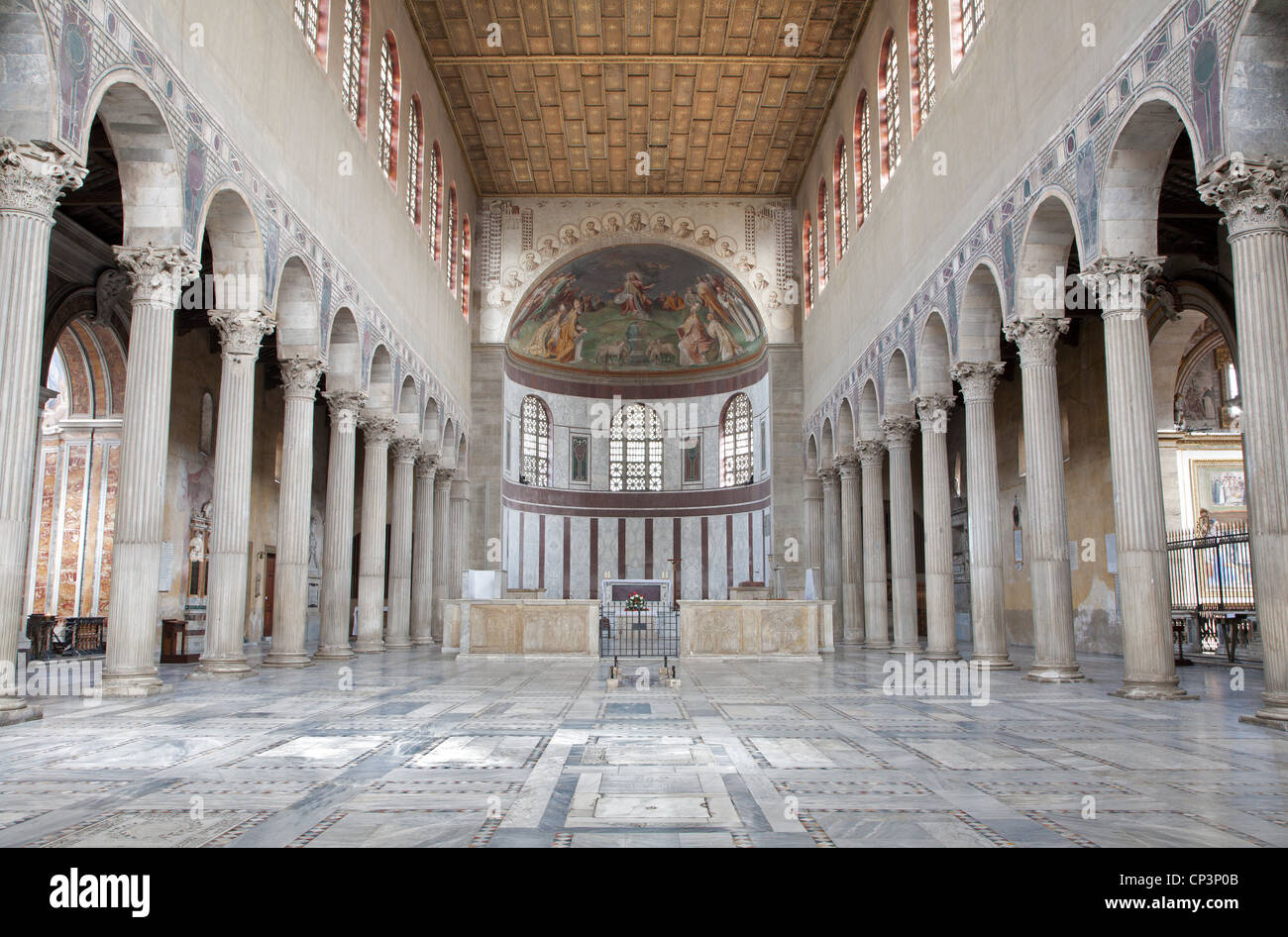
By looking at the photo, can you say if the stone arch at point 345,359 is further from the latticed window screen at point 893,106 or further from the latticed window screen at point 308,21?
the latticed window screen at point 893,106

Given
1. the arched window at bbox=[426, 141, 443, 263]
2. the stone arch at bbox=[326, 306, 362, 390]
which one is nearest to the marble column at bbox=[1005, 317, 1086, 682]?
the stone arch at bbox=[326, 306, 362, 390]

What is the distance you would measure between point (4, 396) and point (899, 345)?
59.5 ft

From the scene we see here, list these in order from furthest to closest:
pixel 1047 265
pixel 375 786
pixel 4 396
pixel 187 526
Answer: pixel 187 526, pixel 1047 265, pixel 4 396, pixel 375 786

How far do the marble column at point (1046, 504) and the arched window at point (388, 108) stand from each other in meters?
15.9

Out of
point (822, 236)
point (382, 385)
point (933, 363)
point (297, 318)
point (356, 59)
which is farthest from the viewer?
point (822, 236)

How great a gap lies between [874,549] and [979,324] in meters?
9.39

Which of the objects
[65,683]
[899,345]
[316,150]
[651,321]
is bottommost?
[65,683]

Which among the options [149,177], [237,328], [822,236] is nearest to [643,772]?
[149,177]

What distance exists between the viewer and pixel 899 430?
2428 cm

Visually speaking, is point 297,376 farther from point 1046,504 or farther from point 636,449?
point 636,449

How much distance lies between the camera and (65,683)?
551 inches
